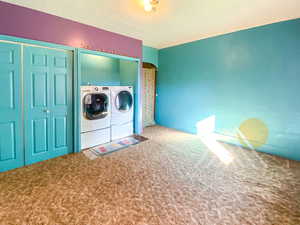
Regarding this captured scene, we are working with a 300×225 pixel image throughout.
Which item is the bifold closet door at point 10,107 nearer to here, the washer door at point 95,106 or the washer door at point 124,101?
the washer door at point 95,106

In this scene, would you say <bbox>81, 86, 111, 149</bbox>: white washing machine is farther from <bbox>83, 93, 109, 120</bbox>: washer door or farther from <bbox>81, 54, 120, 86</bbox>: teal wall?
<bbox>81, 54, 120, 86</bbox>: teal wall

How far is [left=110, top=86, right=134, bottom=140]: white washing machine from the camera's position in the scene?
150 inches

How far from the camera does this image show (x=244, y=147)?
372cm

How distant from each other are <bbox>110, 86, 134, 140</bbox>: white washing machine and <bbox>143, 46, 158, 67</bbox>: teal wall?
4.64 feet

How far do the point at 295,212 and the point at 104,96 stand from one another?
3532 millimetres

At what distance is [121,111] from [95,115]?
74 cm

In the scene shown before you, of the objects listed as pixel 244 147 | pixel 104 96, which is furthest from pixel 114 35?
pixel 244 147

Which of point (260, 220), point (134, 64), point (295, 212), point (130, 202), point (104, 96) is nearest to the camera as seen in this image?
point (260, 220)

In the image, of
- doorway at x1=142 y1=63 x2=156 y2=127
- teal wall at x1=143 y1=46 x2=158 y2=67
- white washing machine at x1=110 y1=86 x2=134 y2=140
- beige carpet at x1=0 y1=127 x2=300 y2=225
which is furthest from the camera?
doorway at x1=142 y1=63 x2=156 y2=127

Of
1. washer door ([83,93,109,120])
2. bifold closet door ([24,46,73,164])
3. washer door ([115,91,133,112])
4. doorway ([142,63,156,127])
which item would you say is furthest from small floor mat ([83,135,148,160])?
doorway ([142,63,156,127])

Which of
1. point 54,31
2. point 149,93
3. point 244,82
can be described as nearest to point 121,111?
point 149,93

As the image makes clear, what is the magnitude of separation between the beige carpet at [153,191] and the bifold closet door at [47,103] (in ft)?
0.93

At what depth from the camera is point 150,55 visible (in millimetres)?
5152

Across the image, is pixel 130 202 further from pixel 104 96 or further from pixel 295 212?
pixel 104 96
